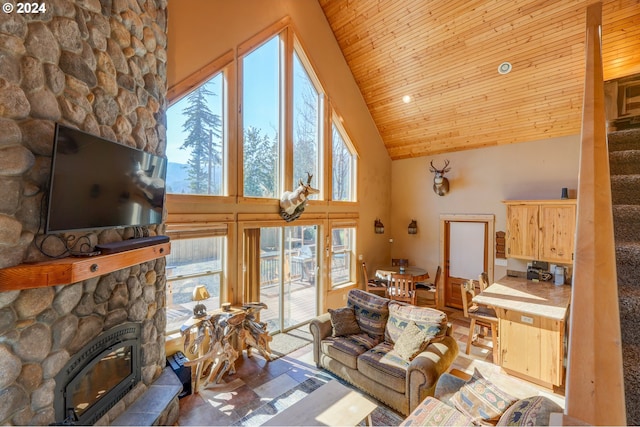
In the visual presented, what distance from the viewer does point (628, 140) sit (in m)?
2.20

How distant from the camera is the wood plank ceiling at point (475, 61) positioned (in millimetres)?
4094

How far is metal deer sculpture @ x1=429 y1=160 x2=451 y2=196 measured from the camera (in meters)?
6.41

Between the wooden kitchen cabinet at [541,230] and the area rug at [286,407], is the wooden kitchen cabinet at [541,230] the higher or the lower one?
the higher one

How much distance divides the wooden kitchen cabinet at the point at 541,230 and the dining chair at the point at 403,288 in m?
1.87

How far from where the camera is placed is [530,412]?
1.94 metres

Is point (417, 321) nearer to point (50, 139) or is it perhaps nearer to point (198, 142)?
point (198, 142)

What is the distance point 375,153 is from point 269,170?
3209 millimetres

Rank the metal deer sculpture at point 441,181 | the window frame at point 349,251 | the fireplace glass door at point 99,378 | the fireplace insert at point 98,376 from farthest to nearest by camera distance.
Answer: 1. the metal deer sculpture at point 441,181
2. the window frame at point 349,251
3. the fireplace glass door at point 99,378
4. the fireplace insert at point 98,376

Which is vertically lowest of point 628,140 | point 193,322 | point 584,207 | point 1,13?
point 193,322

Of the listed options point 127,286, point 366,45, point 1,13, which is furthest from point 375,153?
point 1,13

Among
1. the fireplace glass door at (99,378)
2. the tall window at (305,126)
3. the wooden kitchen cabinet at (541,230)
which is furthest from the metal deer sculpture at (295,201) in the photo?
the wooden kitchen cabinet at (541,230)

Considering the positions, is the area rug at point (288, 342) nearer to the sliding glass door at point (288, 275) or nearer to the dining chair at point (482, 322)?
the sliding glass door at point (288, 275)

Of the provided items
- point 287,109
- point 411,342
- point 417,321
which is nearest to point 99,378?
point 411,342

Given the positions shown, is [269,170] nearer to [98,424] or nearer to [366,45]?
[366,45]
